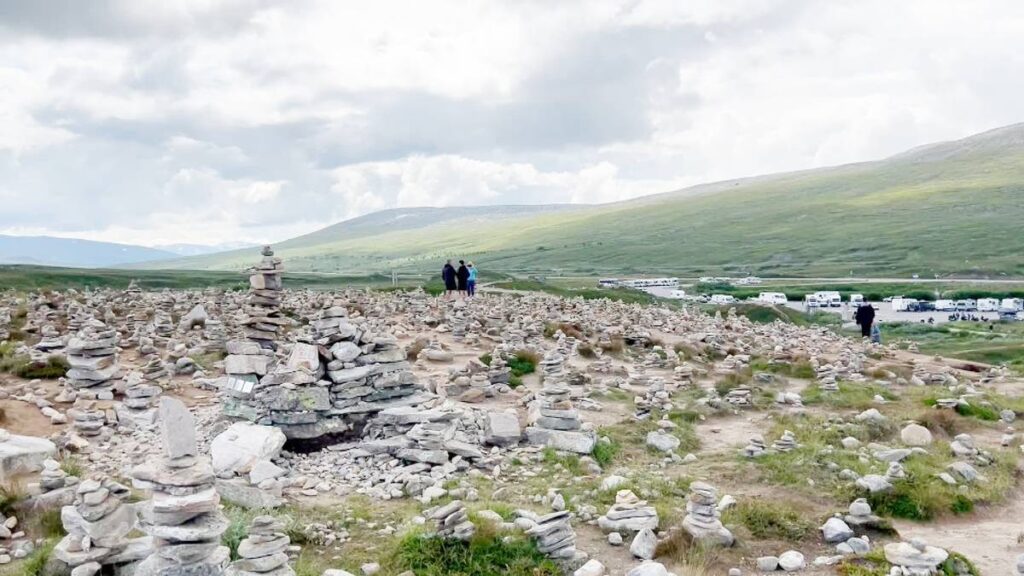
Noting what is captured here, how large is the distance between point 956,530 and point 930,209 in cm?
17638

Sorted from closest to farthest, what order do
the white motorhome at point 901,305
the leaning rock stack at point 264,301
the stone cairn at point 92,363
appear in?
→ 1. the leaning rock stack at point 264,301
2. the stone cairn at point 92,363
3. the white motorhome at point 901,305

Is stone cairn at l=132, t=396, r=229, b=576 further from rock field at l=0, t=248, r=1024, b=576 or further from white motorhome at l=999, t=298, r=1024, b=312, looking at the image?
white motorhome at l=999, t=298, r=1024, b=312

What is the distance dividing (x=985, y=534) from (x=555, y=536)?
661 cm

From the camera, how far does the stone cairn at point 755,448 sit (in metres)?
14.8

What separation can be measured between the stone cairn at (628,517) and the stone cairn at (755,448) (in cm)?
425

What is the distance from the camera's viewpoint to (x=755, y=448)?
15.0 m

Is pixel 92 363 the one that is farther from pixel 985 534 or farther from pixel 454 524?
pixel 985 534

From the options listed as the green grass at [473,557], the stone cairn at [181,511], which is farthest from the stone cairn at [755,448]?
the stone cairn at [181,511]

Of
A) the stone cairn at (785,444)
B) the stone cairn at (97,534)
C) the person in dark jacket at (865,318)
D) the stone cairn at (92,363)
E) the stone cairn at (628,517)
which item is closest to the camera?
the stone cairn at (97,534)

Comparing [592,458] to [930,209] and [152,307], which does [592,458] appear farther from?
[930,209]

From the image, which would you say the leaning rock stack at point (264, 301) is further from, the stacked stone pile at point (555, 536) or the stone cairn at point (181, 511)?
the stacked stone pile at point (555, 536)

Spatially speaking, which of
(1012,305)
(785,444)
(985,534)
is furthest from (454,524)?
(1012,305)

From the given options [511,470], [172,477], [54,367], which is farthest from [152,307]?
[172,477]

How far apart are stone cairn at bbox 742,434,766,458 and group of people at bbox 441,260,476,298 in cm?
2542
